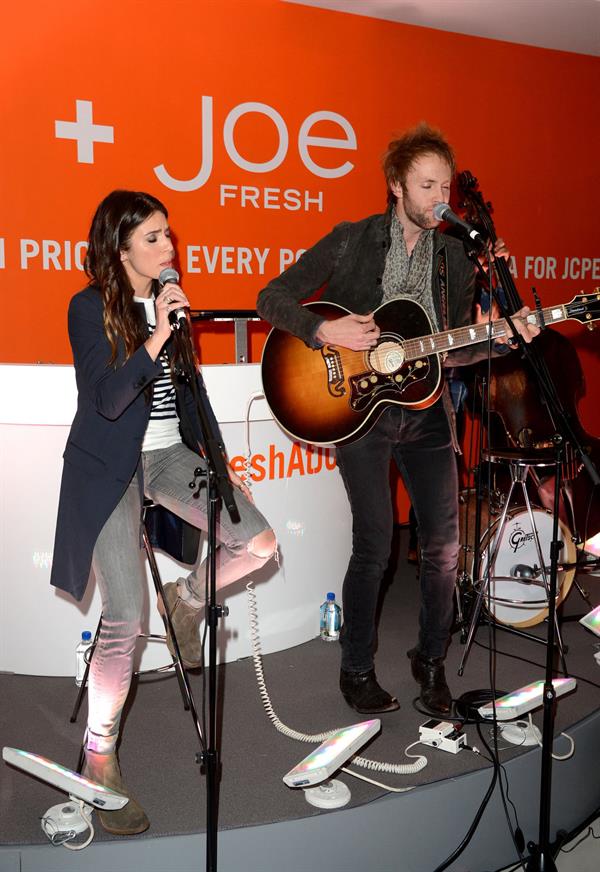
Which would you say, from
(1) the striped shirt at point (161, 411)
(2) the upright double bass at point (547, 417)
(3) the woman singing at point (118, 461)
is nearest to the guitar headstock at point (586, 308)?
(2) the upright double bass at point (547, 417)

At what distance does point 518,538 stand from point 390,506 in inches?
45.6

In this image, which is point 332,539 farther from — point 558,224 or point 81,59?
point 558,224

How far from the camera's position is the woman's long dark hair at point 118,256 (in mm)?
2549

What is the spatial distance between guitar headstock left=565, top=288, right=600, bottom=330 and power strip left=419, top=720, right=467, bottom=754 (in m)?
1.39

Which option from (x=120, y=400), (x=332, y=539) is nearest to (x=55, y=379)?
(x=120, y=400)

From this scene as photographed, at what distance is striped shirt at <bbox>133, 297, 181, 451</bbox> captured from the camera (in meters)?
2.70

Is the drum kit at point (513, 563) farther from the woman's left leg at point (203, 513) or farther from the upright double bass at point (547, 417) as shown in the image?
the woman's left leg at point (203, 513)

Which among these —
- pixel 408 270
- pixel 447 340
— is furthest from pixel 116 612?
pixel 408 270

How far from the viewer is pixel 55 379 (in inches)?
124

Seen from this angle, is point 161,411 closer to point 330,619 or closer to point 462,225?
point 462,225

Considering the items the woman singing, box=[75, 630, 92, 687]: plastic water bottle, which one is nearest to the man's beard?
the woman singing

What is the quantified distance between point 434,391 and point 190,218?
2.56 meters

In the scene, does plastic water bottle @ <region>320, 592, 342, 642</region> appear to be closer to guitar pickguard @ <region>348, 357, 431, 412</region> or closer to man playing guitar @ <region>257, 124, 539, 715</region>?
man playing guitar @ <region>257, 124, 539, 715</region>

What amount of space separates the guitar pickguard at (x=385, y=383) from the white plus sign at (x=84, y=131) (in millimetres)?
2484
